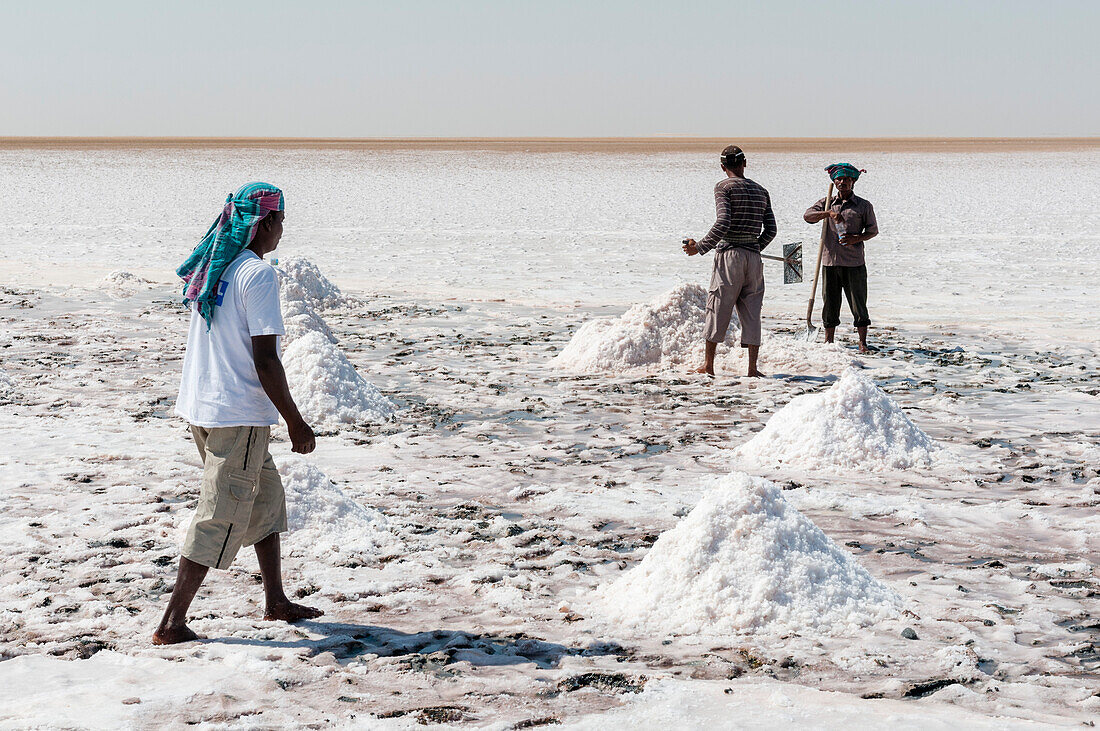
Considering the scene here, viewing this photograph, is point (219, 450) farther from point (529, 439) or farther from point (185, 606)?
point (529, 439)

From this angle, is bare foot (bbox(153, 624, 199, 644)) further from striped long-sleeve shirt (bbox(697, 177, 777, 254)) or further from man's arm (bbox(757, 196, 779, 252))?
man's arm (bbox(757, 196, 779, 252))

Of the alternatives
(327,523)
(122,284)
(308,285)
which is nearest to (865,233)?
(327,523)

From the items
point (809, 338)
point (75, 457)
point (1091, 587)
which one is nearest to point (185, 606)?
point (75, 457)

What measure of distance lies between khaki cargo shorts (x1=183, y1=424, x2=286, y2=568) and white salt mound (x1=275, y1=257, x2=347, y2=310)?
7.45 meters

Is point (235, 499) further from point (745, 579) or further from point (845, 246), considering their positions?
point (845, 246)

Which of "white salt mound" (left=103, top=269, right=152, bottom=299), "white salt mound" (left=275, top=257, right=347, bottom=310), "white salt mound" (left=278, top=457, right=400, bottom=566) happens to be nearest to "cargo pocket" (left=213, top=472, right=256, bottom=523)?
"white salt mound" (left=278, top=457, right=400, bottom=566)

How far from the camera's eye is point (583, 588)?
4.00m

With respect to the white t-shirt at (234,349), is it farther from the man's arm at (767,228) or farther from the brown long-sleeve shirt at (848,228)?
the brown long-sleeve shirt at (848,228)

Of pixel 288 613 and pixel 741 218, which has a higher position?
pixel 741 218

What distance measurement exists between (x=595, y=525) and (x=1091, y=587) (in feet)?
6.43

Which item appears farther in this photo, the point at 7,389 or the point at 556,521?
the point at 7,389

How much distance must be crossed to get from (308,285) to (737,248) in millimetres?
5229

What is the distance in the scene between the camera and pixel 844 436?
569 cm

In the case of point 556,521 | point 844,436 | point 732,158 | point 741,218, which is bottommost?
point 556,521
